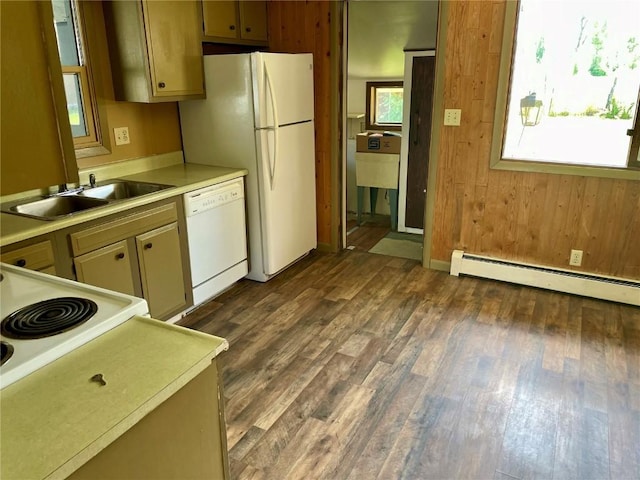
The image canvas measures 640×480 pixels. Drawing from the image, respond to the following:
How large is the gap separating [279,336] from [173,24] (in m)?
2.05

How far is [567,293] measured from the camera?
3.35 m

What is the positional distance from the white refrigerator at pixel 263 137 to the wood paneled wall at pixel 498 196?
107 centimetres

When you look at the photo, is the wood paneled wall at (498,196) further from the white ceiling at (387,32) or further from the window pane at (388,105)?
the window pane at (388,105)

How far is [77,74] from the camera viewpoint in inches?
113

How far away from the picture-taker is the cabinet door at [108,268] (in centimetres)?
236

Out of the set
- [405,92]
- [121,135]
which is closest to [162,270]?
[121,135]

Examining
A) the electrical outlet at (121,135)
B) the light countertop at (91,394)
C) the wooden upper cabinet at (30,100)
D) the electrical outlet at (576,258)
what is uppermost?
the wooden upper cabinet at (30,100)

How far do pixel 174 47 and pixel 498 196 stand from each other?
2443 millimetres

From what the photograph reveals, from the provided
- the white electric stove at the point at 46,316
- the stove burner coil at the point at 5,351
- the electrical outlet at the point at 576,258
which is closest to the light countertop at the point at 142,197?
the white electric stove at the point at 46,316

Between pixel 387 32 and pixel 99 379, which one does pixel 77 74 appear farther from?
pixel 387 32

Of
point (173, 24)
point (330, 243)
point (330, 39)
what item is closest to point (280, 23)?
point (330, 39)

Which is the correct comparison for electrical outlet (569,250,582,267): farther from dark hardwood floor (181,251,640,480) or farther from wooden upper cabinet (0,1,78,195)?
wooden upper cabinet (0,1,78,195)

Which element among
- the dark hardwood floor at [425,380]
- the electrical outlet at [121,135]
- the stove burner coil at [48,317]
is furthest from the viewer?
the electrical outlet at [121,135]

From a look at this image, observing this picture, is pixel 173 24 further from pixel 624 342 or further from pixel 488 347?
pixel 624 342
